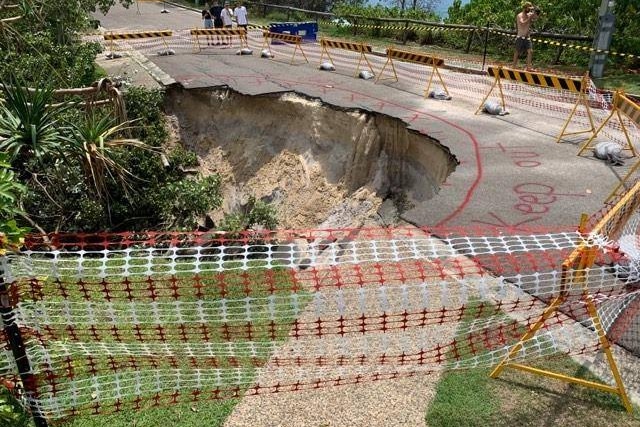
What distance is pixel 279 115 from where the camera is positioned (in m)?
14.3

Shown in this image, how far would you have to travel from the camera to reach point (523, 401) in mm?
4641

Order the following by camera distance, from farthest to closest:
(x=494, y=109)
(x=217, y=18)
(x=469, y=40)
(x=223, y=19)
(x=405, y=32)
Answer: (x=405, y=32) < (x=217, y=18) < (x=223, y=19) < (x=469, y=40) < (x=494, y=109)

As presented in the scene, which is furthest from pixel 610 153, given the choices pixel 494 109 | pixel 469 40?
pixel 469 40

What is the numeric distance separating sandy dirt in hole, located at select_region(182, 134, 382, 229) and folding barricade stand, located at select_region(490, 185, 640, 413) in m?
6.00

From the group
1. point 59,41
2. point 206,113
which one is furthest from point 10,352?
point 59,41

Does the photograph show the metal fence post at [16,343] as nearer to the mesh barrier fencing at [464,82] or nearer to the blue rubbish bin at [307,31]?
the mesh barrier fencing at [464,82]

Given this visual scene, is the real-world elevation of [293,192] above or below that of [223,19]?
below

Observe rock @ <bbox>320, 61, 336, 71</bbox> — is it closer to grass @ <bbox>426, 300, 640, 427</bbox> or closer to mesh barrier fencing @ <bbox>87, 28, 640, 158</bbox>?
mesh barrier fencing @ <bbox>87, 28, 640, 158</bbox>

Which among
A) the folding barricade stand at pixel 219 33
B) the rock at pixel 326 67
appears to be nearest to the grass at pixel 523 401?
the rock at pixel 326 67

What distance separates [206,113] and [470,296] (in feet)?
37.5

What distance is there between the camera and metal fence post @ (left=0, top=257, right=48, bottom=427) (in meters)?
3.67

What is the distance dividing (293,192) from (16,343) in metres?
10.1

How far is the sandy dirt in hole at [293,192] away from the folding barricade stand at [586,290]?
5997 millimetres

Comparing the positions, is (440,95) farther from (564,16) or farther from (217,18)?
(217,18)
